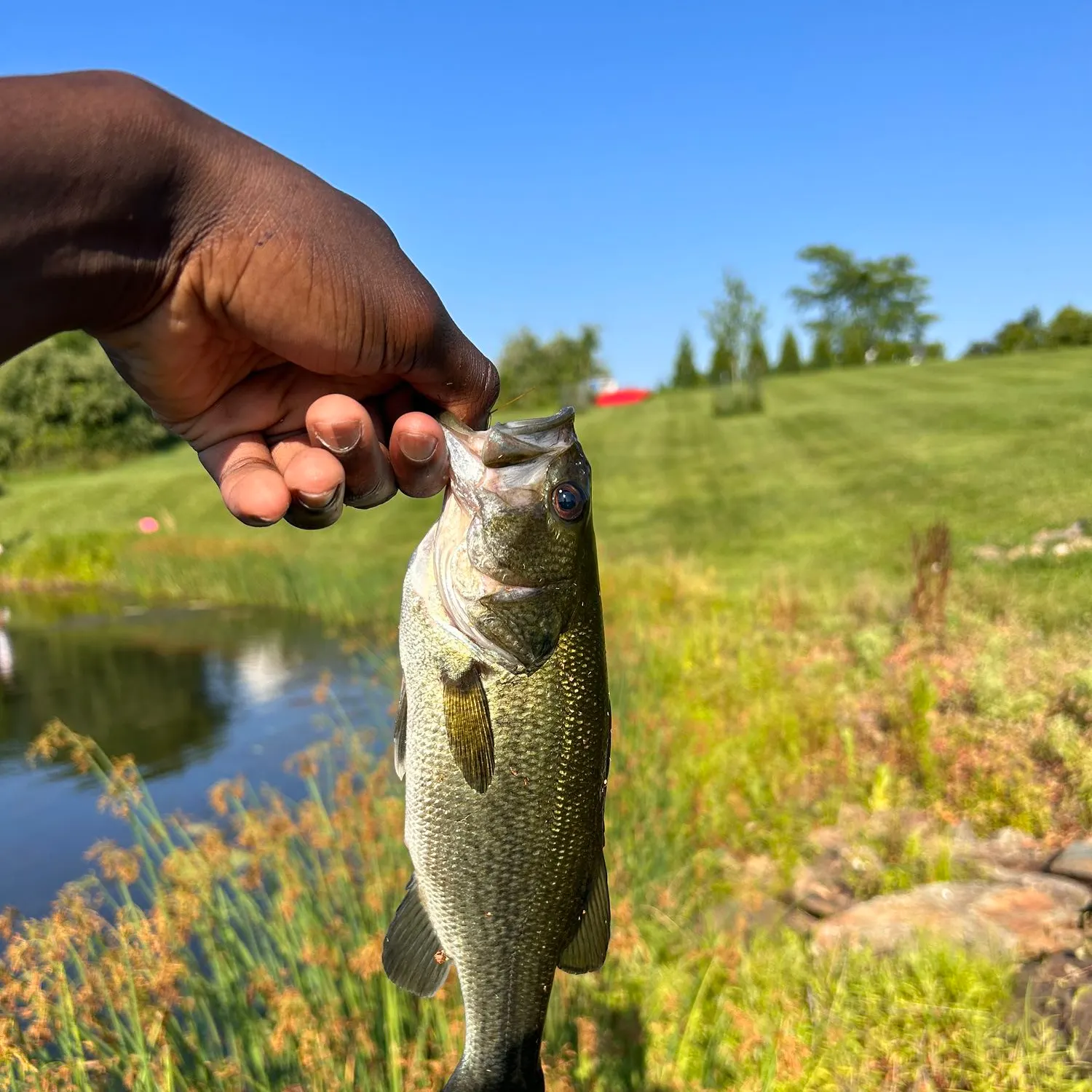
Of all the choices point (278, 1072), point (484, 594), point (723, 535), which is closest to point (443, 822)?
point (484, 594)

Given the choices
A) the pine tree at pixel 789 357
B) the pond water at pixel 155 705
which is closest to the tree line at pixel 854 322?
the pine tree at pixel 789 357

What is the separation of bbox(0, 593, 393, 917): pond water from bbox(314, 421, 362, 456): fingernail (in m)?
3.19

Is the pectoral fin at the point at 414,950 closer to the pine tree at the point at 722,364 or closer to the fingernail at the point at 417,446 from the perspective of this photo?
the fingernail at the point at 417,446

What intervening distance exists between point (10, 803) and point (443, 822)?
7427 millimetres

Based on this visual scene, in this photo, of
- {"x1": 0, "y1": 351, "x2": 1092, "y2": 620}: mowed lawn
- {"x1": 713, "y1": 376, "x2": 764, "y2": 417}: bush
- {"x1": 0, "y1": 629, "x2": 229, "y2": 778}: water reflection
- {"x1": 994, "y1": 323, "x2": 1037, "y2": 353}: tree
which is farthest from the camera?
{"x1": 994, "y1": 323, "x2": 1037, "y2": 353}: tree

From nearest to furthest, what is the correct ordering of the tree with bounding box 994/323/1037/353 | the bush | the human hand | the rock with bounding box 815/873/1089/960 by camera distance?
the human hand, the rock with bounding box 815/873/1089/960, the bush, the tree with bounding box 994/323/1037/353

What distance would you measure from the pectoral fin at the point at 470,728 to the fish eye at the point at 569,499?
0.39 metres

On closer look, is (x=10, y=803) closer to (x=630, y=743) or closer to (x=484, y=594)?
(x=630, y=743)

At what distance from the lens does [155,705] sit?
10.5 metres

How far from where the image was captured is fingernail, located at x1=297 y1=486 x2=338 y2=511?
1889mm

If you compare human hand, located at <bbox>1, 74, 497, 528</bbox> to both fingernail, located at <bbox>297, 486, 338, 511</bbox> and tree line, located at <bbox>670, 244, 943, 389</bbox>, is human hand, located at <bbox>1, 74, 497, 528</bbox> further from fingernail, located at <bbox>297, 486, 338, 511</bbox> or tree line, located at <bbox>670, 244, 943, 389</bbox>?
tree line, located at <bbox>670, 244, 943, 389</bbox>

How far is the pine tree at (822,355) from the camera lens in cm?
5612

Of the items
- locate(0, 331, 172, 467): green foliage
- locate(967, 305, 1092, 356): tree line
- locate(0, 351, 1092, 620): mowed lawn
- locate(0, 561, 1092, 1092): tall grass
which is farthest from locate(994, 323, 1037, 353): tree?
locate(0, 561, 1092, 1092): tall grass

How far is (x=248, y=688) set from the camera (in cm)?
1084
